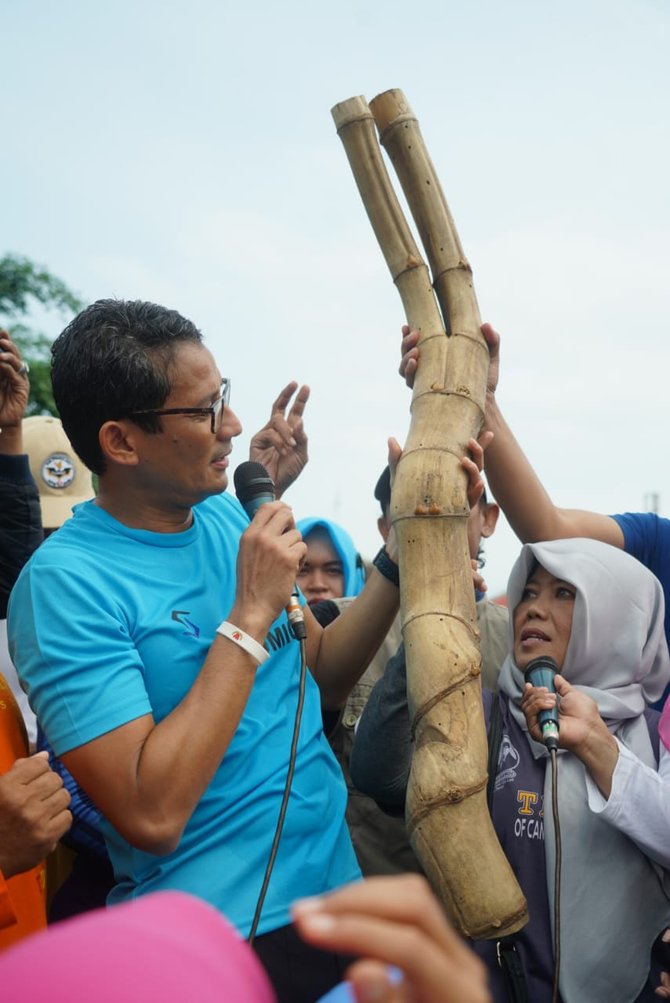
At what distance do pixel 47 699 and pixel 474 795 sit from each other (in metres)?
0.92

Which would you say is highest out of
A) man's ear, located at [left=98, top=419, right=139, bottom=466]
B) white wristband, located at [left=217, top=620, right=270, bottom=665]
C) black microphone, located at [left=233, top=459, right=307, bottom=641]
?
man's ear, located at [left=98, top=419, right=139, bottom=466]

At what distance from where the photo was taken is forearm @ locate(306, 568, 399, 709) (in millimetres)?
2576

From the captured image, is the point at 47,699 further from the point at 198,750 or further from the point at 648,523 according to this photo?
the point at 648,523

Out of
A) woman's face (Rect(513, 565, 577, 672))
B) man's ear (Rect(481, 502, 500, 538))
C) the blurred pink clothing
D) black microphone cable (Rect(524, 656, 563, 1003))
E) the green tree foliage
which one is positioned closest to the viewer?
the blurred pink clothing

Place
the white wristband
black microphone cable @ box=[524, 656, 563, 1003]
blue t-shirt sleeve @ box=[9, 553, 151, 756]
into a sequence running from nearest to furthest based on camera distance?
blue t-shirt sleeve @ box=[9, 553, 151, 756], the white wristband, black microphone cable @ box=[524, 656, 563, 1003]

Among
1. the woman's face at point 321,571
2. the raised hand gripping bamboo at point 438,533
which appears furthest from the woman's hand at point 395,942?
the woman's face at point 321,571

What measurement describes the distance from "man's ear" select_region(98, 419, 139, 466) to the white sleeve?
4.59 feet

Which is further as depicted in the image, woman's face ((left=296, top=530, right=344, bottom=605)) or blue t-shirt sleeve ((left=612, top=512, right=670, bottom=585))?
woman's face ((left=296, top=530, right=344, bottom=605))

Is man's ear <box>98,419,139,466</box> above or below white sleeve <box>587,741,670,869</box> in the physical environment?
above

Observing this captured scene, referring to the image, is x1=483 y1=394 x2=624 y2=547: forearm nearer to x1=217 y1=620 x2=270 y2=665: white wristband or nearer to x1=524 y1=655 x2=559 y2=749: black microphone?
x1=524 y1=655 x2=559 y2=749: black microphone

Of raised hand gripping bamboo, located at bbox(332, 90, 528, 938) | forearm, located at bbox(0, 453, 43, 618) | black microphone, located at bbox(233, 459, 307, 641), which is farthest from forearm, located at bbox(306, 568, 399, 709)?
forearm, located at bbox(0, 453, 43, 618)

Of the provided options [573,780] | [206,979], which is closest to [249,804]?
[573,780]

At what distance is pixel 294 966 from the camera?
2068 millimetres

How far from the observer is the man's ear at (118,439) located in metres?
2.28
